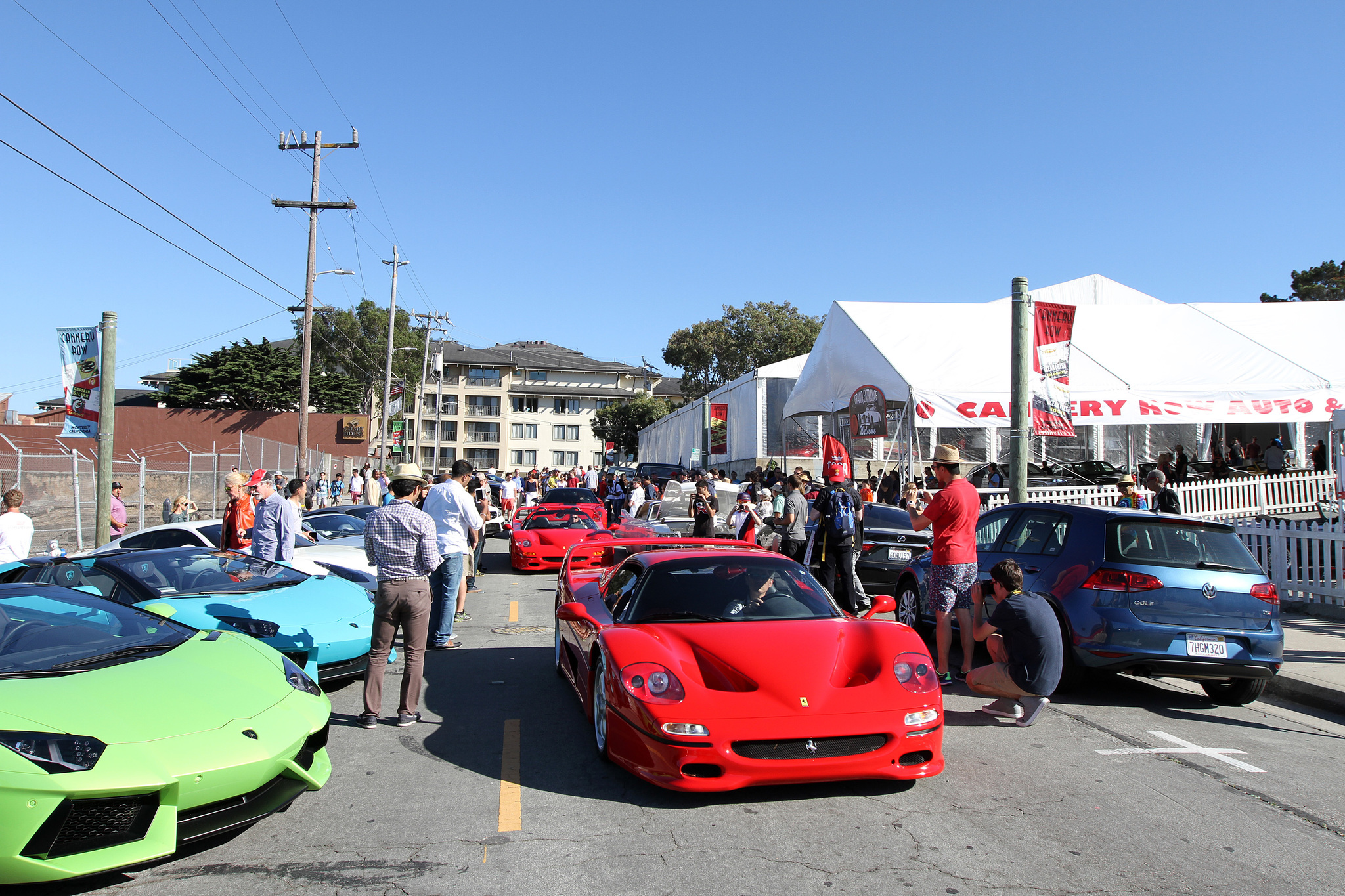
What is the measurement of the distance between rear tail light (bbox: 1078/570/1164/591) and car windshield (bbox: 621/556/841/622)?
7.63ft

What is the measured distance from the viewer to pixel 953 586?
714 cm

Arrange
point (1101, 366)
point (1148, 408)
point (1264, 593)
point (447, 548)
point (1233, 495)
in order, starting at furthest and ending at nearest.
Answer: point (1101, 366), point (1148, 408), point (1233, 495), point (447, 548), point (1264, 593)

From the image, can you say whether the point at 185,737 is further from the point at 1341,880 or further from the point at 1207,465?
the point at 1207,465

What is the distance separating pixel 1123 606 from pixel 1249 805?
2065mm

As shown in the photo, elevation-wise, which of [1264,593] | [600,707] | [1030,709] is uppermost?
[1264,593]

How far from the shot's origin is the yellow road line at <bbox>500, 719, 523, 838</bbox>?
425 centimetres

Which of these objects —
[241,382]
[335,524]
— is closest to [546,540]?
[335,524]

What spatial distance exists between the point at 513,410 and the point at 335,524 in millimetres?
60469

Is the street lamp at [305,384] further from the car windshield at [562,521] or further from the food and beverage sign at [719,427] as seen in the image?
the food and beverage sign at [719,427]

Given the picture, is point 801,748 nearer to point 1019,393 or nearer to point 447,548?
point 447,548

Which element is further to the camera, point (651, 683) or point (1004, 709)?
point (1004, 709)

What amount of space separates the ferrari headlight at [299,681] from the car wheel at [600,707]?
1502 millimetres

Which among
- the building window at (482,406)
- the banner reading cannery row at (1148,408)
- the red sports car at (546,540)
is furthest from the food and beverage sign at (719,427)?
the building window at (482,406)

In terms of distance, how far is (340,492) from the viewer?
34906 mm
